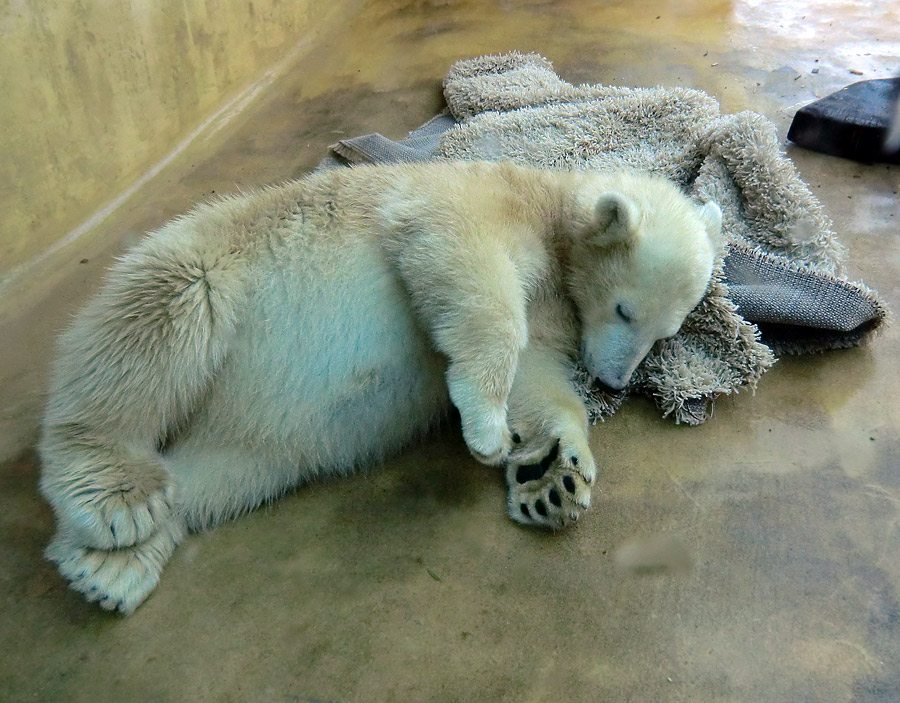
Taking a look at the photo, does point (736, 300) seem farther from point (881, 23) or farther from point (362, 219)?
point (881, 23)

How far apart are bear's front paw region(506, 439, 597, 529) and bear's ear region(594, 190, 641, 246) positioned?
59 centimetres

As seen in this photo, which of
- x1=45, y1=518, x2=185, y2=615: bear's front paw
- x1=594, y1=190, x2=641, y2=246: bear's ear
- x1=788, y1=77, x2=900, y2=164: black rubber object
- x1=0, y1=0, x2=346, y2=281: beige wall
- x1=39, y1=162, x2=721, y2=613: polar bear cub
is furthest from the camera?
x1=788, y1=77, x2=900, y2=164: black rubber object

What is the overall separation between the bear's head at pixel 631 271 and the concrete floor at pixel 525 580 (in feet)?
0.81

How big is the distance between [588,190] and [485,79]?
200cm

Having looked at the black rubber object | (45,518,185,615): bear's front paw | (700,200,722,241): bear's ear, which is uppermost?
(700,200,722,241): bear's ear

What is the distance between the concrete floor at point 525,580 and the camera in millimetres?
1503

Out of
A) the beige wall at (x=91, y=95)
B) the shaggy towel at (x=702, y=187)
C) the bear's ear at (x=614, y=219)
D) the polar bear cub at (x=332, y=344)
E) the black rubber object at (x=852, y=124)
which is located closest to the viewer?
the polar bear cub at (x=332, y=344)

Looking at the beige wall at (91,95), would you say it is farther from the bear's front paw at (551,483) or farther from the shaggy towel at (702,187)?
the bear's front paw at (551,483)

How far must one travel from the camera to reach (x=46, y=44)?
8.38 ft

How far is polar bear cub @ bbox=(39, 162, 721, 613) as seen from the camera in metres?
1.72

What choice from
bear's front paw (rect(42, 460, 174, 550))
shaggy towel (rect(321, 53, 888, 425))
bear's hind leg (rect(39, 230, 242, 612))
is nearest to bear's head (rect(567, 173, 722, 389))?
shaggy towel (rect(321, 53, 888, 425))

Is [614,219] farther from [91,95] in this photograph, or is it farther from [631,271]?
[91,95]

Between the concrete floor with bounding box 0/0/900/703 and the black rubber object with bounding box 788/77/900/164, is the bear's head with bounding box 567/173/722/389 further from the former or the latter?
the black rubber object with bounding box 788/77/900/164

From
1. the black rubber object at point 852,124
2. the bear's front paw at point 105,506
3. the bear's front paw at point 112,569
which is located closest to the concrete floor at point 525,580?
the bear's front paw at point 112,569
